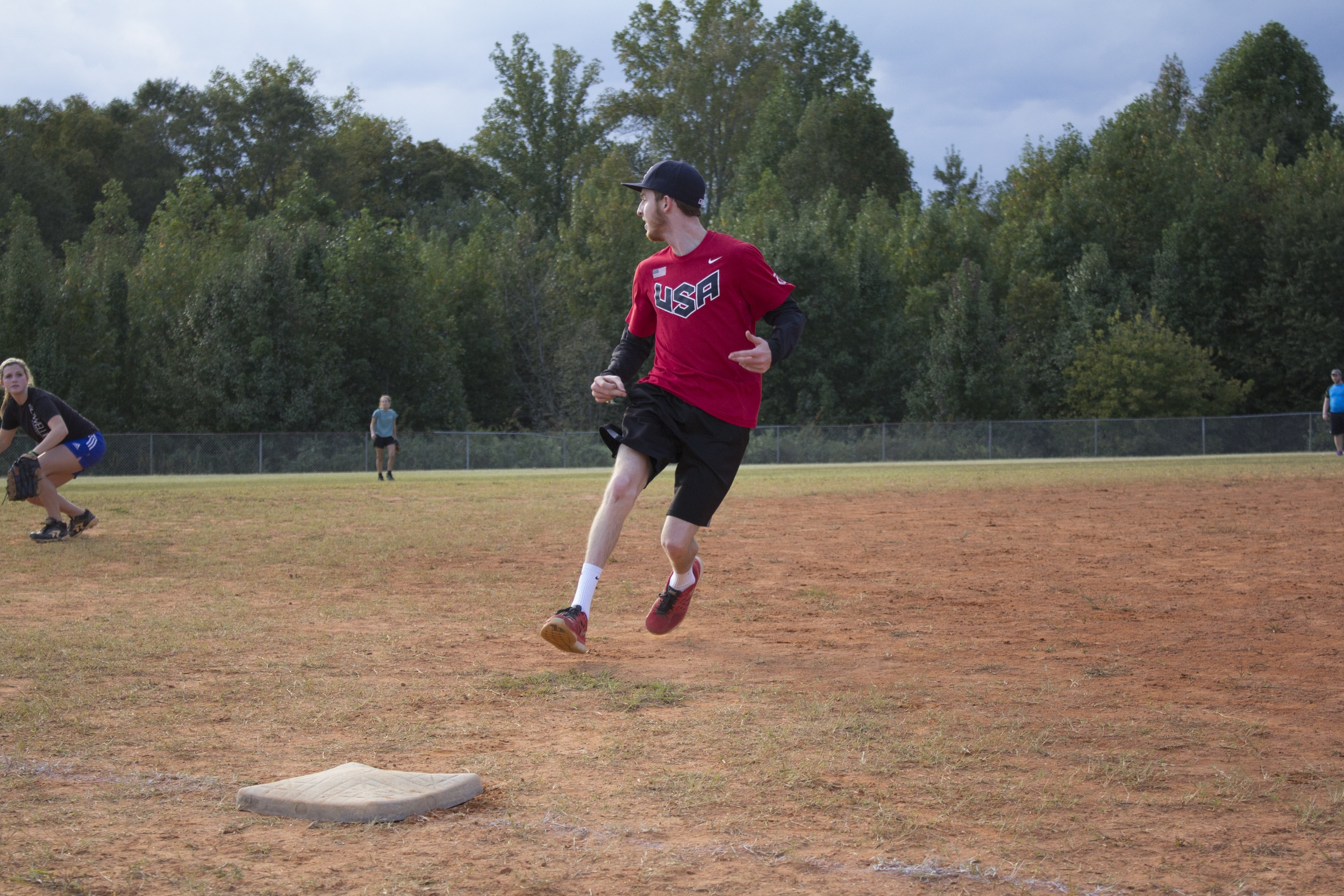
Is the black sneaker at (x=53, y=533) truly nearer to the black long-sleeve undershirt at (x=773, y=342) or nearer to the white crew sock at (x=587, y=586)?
the black long-sleeve undershirt at (x=773, y=342)

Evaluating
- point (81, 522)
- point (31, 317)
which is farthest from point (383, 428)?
point (81, 522)

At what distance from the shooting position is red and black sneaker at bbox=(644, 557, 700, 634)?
612 centimetres

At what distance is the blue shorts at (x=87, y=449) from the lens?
473 inches

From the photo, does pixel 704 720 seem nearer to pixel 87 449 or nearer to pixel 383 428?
pixel 87 449

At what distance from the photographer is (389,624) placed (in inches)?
275

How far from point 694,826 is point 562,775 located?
2.18 feet

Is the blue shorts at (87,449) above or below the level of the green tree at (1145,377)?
below

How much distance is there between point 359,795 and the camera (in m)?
3.38

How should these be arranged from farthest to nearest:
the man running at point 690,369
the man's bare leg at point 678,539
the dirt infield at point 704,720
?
1. the man's bare leg at point 678,539
2. the man running at point 690,369
3. the dirt infield at point 704,720

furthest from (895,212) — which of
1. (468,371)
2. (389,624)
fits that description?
(389,624)


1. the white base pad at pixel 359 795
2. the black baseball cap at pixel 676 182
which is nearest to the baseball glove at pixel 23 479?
the black baseball cap at pixel 676 182

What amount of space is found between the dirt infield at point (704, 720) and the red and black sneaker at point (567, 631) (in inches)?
6.9

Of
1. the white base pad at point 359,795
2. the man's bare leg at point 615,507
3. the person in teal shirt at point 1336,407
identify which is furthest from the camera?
the person in teal shirt at point 1336,407

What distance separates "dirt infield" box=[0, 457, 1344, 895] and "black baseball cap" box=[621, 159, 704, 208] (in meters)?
2.29
